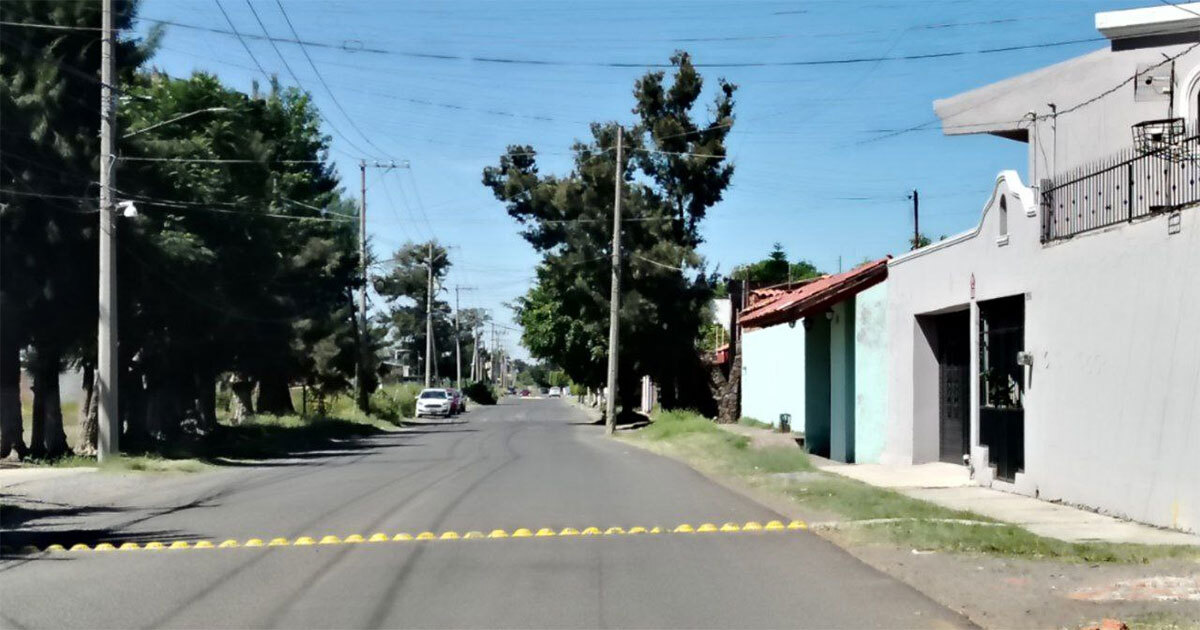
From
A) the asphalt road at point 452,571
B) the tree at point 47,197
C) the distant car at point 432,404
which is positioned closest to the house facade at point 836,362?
the asphalt road at point 452,571

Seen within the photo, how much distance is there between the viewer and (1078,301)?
1545 centimetres

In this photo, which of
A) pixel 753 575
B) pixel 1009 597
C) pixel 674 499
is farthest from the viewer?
pixel 674 499

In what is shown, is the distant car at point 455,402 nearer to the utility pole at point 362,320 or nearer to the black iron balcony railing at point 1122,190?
the utility pole at point 362,320

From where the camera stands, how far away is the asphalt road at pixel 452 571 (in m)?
8.86

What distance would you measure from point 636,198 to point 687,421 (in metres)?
15.1

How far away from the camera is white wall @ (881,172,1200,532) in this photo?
12766 mm

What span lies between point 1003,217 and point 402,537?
10508 millimetres

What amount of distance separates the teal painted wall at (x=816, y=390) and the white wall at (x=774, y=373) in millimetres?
756

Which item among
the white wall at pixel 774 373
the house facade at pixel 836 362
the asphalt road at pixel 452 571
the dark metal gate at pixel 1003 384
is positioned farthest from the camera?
the white wall at pixel 774 373

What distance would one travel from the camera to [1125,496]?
14039 mm

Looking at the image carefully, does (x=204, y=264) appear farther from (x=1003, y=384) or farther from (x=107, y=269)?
(x=1003, y=384)

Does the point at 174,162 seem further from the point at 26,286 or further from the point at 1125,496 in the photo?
the point at 1125,496

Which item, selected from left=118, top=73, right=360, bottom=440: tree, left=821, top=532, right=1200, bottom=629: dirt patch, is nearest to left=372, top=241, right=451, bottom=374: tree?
left=118, top=73, right=360, bottom=440: tree

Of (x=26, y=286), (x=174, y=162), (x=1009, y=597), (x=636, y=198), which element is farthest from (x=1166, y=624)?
(x=636, y=198)
